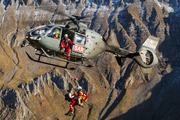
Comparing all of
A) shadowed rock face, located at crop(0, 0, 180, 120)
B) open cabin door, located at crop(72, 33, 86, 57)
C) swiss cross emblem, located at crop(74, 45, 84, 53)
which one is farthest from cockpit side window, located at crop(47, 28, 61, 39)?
shadowed rock face, located at crop(0, 0, 180, 120)

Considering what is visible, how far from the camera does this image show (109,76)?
6398 inches

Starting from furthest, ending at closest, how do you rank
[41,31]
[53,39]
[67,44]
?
[67,44] → [53,39] → [41,31]

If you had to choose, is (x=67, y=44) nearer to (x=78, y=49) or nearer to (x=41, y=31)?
(x=78, y=49)

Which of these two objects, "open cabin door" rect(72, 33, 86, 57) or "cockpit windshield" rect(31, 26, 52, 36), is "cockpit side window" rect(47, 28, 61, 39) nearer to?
"cockpit windshield" rect(31, 26, 52, 36)

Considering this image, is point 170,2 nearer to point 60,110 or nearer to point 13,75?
point 60,110

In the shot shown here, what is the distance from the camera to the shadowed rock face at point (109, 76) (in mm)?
136000

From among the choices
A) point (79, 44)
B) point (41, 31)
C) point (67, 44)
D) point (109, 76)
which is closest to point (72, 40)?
point (67, 44)

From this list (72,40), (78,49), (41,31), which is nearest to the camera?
(41,31)

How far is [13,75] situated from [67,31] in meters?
144

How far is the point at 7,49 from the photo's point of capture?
17450 centimetres

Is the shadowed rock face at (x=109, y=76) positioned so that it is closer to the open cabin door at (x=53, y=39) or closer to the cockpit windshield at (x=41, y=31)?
the open cabin door at (x=53, y=39)

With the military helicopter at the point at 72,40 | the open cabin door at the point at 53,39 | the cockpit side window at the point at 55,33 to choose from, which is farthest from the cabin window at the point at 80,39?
the cockpit side window at the point at 55,33

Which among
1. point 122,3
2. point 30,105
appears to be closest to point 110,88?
point 30,105

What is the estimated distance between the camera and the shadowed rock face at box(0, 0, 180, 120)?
136 meters
